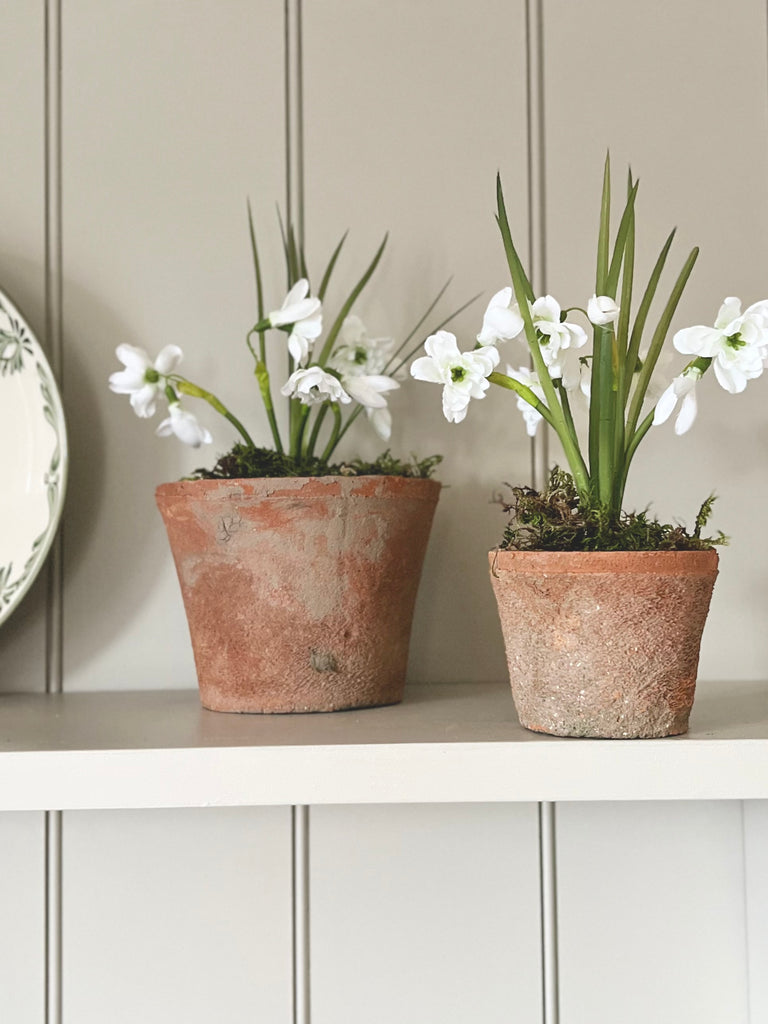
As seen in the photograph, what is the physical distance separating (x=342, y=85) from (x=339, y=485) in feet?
1.21

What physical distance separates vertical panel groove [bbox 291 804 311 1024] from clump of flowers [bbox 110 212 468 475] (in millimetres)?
273

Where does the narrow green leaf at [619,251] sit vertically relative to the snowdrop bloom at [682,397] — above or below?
above

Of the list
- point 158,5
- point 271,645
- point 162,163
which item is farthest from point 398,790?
point 158,5

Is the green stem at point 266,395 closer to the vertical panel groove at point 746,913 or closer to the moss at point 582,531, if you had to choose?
the moss at point 582,531

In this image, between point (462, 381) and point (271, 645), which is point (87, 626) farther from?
point (462, 381)

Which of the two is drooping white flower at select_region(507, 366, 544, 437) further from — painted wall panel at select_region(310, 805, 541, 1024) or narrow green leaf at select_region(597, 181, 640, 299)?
painted wall panel at select_region(310, 805, 541, 1024)

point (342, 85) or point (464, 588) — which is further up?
point (342, 85)

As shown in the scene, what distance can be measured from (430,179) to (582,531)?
377 mm

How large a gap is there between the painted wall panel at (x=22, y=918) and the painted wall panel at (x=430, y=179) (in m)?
0.37

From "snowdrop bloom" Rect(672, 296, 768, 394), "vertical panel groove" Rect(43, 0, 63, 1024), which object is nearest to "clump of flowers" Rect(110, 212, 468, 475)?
"vertical panel groove" Rect(43, 0, 63, 1024)

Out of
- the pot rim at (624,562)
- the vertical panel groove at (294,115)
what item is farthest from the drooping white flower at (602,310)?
the vertical panel groove at (294,115)

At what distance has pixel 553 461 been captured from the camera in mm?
760

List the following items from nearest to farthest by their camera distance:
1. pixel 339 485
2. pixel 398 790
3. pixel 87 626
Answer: pixel 398 790 < pixel 339 485 < pixel 87 626

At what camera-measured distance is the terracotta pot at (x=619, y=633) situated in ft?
1.70
